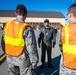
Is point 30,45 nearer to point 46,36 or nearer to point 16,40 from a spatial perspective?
point 16,40

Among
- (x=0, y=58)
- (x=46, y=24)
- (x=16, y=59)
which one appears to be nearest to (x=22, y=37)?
(x=16, y=59)

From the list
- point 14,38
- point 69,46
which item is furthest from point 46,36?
point 69,46

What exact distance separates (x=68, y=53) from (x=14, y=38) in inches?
47.8

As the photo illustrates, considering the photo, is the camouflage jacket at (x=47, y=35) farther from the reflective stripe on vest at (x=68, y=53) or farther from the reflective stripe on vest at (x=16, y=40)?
the reflective stripe on vest at (x=68, y=53)

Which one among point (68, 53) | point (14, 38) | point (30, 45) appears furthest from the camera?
point (14, 38)

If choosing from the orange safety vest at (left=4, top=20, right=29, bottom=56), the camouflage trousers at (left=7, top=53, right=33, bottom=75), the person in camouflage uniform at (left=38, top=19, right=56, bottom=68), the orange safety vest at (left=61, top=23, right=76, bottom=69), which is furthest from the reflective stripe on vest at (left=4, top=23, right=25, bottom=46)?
the person in camouflage uniform at (left=38, top=19, right=56, bottom=68)

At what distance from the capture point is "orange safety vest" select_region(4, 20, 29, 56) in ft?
13.9

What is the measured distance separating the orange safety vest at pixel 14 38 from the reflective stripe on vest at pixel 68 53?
93 cm

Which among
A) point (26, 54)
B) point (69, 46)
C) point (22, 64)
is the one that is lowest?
point (22, 64)

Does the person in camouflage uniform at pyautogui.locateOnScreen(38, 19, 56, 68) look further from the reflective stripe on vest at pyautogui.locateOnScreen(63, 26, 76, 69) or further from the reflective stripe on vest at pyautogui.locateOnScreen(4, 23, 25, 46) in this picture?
the reflective stripe on vest at pyautogui.locateOnScreen(63, 26, 76, 69)

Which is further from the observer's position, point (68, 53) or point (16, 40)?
point (16, 40)

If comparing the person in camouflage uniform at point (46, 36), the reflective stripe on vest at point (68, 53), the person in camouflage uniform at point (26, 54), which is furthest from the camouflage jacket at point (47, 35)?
the reflective stripe on vest at point (68, 53)

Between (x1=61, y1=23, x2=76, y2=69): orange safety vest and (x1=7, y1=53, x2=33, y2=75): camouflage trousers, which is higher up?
(x1=61, y1=23, x2=76, y2=69): orange safety vest

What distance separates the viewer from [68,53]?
140 inches
